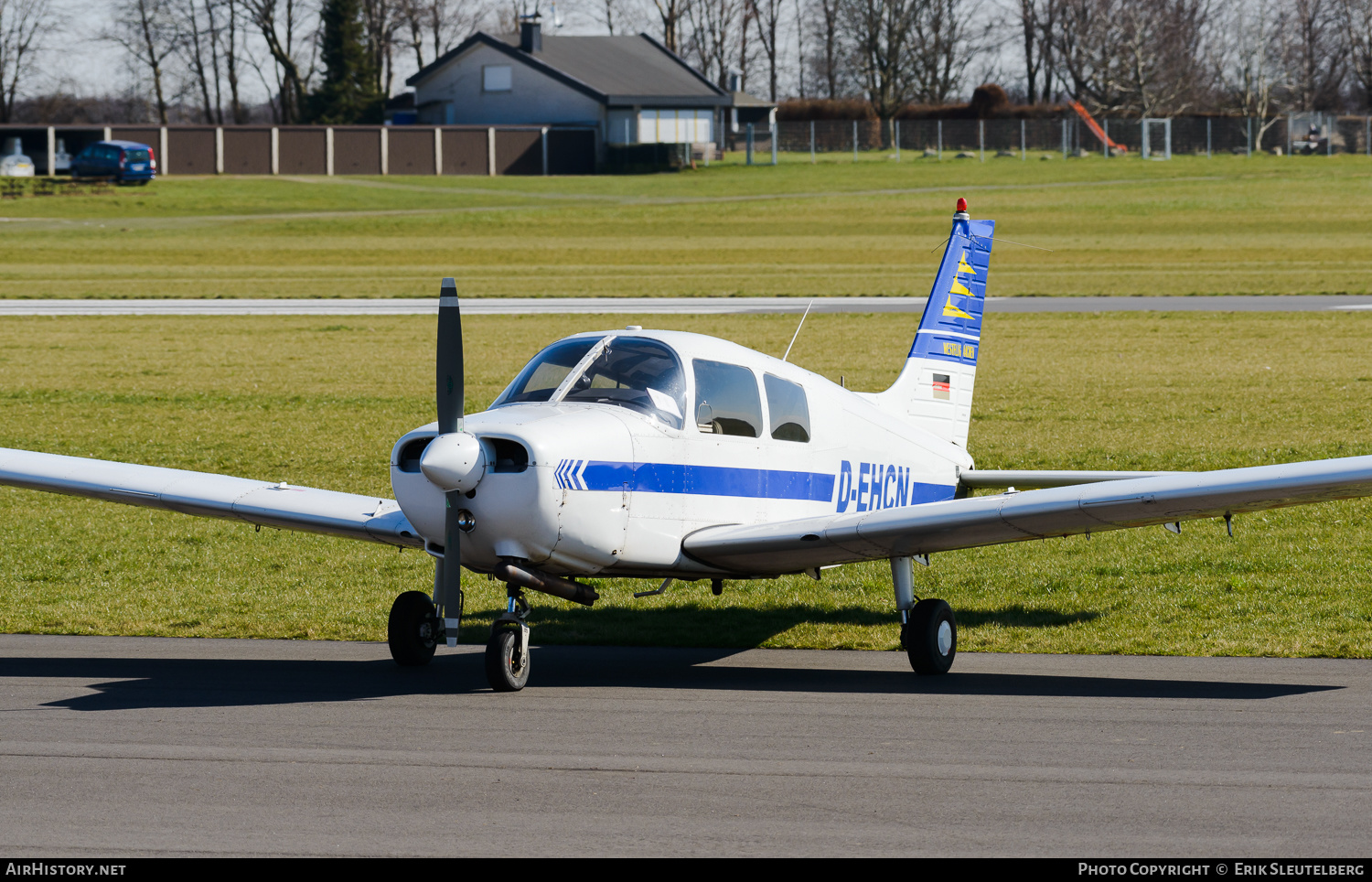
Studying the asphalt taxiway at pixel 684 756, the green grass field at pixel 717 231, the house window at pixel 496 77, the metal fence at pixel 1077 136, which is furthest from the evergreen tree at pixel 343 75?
the asphalt taxiway at pixel 684 756

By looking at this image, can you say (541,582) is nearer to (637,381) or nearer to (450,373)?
(450,373)

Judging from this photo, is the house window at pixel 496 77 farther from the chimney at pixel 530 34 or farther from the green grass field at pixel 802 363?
the green grass field at pixel 802 363

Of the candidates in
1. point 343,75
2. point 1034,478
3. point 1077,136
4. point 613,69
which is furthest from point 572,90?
point 1034,478

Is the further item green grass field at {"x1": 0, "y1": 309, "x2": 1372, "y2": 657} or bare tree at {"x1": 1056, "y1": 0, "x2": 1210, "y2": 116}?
bare tree at {"x1": 1056, "y1": 0, "x2": 1210, "y2": 116}

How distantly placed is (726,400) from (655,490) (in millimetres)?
951

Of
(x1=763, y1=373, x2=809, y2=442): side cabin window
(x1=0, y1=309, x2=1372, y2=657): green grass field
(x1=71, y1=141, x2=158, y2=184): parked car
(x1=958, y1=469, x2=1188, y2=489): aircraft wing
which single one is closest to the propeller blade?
(x1=763, y1=373, x2=809, y2=442): side cabin window

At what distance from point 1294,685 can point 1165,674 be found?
0.79 m

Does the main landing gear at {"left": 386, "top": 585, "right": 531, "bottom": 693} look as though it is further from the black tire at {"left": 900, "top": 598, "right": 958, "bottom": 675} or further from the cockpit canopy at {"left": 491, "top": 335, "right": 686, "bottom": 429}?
the black tire at {"left": 900, "top": 598, "right": 958, "bottom": 675}

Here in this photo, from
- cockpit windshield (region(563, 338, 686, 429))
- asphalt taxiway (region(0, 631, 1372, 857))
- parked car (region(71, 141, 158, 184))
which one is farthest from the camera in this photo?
parked car (region(71, 141, 158, 184))

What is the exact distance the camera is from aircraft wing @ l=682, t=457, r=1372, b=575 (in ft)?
27.6

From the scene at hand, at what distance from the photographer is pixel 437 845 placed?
6082mm

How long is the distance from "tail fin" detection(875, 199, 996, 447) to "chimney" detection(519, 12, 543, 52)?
83.4 metres

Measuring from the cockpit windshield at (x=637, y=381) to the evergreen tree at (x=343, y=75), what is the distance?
9614 centimetres

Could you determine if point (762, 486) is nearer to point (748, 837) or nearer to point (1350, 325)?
point (748, 837)
